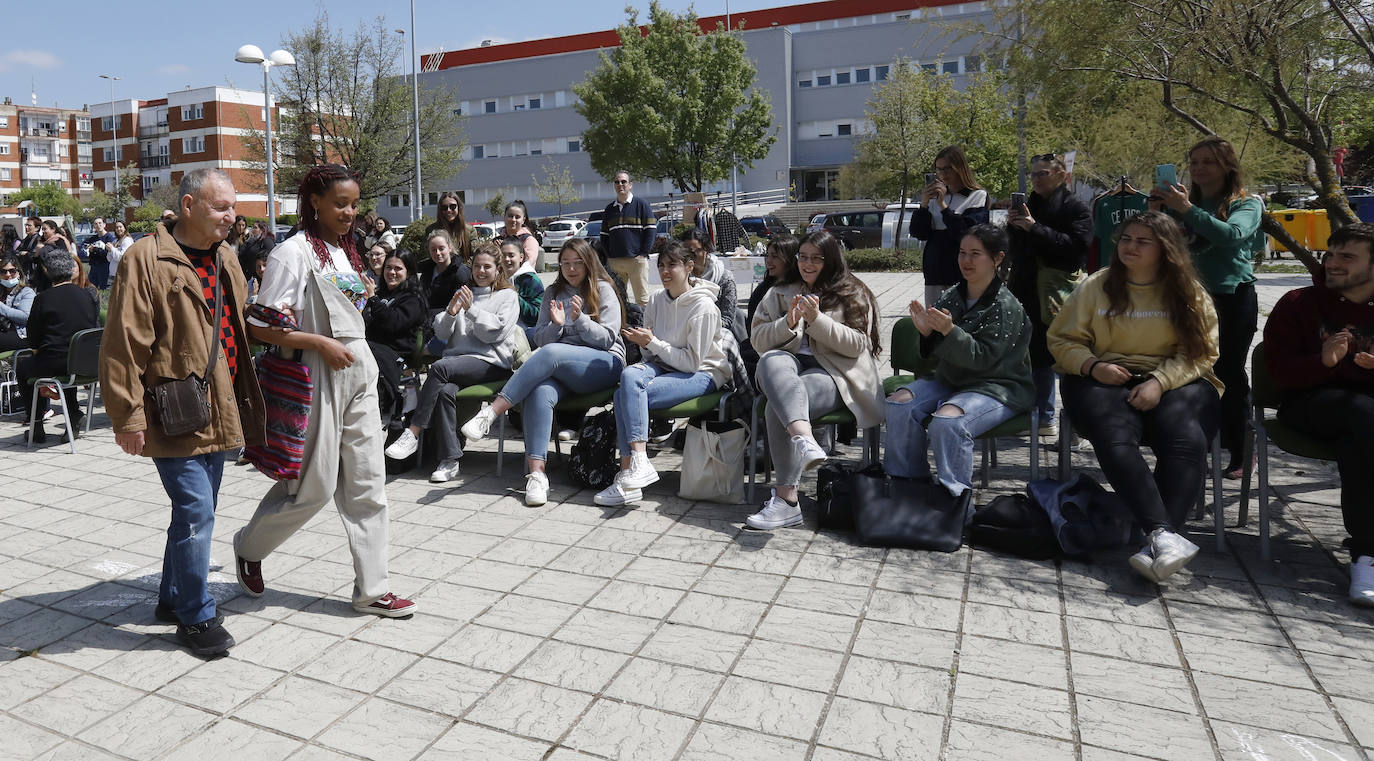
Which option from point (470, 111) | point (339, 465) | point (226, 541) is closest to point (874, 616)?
point (339, 465)

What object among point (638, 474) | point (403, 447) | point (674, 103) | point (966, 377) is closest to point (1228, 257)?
point (966, 377)

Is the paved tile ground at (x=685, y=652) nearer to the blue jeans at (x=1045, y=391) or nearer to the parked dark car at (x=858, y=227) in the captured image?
the blue jeans at (x=1045, y=391)

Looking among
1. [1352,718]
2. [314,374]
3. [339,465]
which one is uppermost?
[314,374]

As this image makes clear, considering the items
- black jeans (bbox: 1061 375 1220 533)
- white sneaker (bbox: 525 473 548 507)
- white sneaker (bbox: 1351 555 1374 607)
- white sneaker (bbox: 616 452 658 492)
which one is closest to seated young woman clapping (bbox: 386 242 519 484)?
white sneaker (bbox: 525 473 548 507)

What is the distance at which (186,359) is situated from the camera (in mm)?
3699

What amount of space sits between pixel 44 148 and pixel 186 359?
106m

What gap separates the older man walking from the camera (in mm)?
3541

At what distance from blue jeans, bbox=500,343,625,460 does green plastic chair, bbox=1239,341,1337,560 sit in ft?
12.0

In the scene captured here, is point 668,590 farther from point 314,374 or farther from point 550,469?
point 550,469

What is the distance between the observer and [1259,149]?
16266mm

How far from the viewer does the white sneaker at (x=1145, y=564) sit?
4.24 metres

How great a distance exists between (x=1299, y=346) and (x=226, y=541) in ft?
18.2

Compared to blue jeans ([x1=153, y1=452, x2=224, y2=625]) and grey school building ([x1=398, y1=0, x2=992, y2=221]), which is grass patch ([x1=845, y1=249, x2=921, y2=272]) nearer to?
grey school building ([x1=398, y1=0, x2=992, y2=221])

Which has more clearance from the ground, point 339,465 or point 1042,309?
point 1042,309
